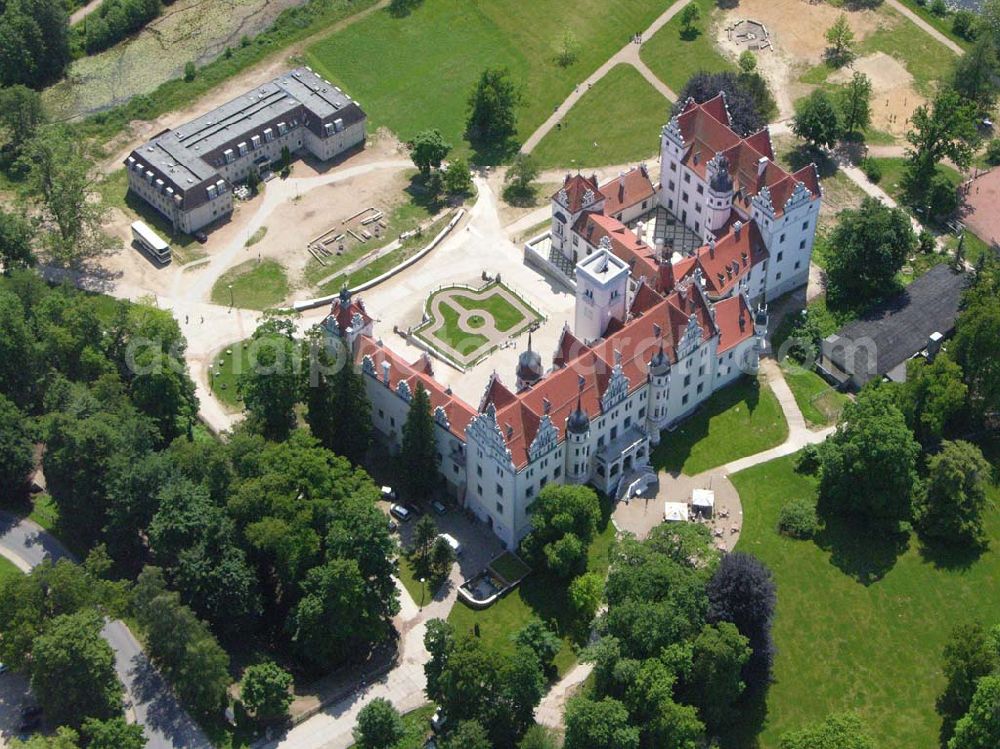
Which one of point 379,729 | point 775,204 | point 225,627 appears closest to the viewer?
point 379,729

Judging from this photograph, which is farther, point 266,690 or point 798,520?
point 798,520

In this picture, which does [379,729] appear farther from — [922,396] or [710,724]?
[922,396]

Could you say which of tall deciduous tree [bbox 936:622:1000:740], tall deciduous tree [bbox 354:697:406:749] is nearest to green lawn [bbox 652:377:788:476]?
tall deciduous tree [bbox 936:622:1000:740]

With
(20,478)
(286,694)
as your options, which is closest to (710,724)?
(286,694)

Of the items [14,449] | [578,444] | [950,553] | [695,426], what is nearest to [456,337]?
[578,444]

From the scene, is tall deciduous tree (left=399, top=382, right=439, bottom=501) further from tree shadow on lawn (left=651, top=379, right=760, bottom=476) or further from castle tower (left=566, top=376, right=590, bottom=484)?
tree shadow on lawn (left=651, top=379, right=760, bottom=476)

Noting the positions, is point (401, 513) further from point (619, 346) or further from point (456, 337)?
point (619, 346)

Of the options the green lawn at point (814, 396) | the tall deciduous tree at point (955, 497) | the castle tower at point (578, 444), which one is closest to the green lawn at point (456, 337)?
the castle tower at point (578, 444)
